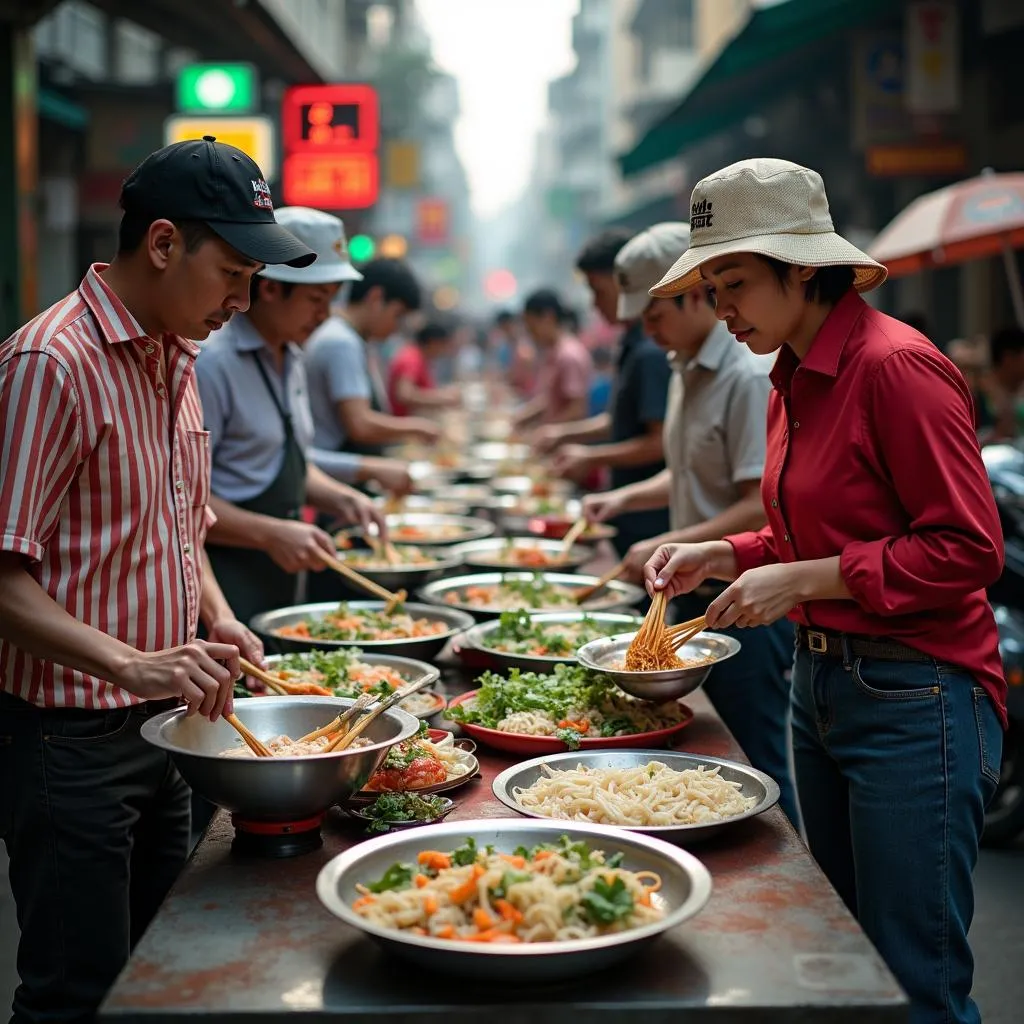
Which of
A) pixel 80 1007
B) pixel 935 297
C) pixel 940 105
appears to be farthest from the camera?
pixel 935 297

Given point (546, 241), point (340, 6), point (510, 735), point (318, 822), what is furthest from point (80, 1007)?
point (546, 241)

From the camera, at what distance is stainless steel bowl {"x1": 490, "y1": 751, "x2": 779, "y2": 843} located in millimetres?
2510

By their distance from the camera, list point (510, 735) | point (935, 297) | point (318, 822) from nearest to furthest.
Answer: point (318, 822), point (510, 735), point (935, 297)

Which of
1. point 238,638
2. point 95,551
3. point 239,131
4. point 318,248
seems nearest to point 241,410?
point 318,248

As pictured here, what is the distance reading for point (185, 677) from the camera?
2508 mm

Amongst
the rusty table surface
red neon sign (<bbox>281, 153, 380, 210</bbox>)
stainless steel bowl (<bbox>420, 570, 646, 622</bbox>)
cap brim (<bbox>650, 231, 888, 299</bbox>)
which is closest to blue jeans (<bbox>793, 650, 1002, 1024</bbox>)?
the rusty table surface

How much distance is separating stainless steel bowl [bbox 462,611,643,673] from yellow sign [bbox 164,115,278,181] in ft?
31.6

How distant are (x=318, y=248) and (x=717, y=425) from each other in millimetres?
1678

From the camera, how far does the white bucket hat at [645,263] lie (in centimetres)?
499

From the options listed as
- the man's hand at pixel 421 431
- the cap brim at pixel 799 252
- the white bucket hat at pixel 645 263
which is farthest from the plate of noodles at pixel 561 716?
the man's hand at pixel 421 431

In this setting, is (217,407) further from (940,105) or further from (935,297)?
Result: (935,297)

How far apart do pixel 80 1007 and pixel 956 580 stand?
2.10 meters

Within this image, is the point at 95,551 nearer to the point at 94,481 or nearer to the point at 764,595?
the point at 94,481

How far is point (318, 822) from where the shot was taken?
260 centimetres
